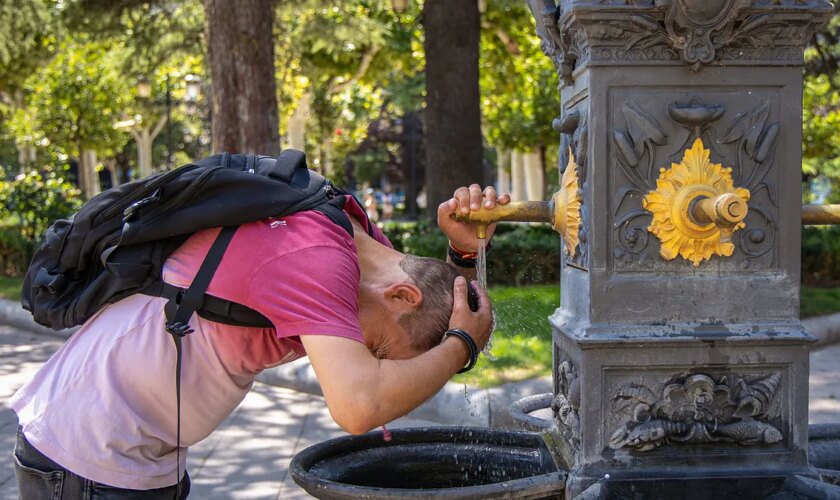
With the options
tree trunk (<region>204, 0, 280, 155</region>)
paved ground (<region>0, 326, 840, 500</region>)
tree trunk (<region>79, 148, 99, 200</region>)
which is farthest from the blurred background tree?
paved ground (<region>0, 326, 840, 500</region>)

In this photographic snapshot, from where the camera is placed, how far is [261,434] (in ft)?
19.6

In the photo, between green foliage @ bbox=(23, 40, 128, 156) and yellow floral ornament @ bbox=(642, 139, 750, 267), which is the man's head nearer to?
yellow floral ornament @ bbox=(642, 139, 750, 267)

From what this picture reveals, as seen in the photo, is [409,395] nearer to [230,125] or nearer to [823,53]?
[230,125]

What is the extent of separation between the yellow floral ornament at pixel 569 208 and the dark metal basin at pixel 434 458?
63 cm

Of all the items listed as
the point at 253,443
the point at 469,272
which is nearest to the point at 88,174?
the point at 253,443

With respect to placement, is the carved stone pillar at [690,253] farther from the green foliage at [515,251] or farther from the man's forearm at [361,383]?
the green foliage at [515,251]

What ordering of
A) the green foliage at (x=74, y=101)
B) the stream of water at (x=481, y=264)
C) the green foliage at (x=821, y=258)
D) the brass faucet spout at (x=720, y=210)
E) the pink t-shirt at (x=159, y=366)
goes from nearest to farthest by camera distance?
1. the pink t-shirt at (x=159, y=366)
2. the brass faucet spout at (x=720, y=210)
3. the stream of water at (x=481, y=264)
4. the green foliage at (x=821, y=258)
5. the green foliage at (x=74, y=101)

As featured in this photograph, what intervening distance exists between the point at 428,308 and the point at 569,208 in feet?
2.00

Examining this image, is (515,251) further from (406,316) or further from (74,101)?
(74,101)

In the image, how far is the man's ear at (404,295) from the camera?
206 centimetres

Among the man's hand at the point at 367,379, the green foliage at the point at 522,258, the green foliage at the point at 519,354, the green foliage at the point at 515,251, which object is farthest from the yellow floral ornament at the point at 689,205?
the green foliage at the point at 522,258

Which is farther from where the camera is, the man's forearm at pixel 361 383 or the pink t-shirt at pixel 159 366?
the pink t-shirt at pixel 159 366

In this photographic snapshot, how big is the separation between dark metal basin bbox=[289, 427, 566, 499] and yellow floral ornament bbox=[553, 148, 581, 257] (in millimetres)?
627

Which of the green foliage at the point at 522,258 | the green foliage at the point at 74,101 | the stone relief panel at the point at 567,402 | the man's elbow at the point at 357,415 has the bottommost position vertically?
the green foliage at the point at 522,258
